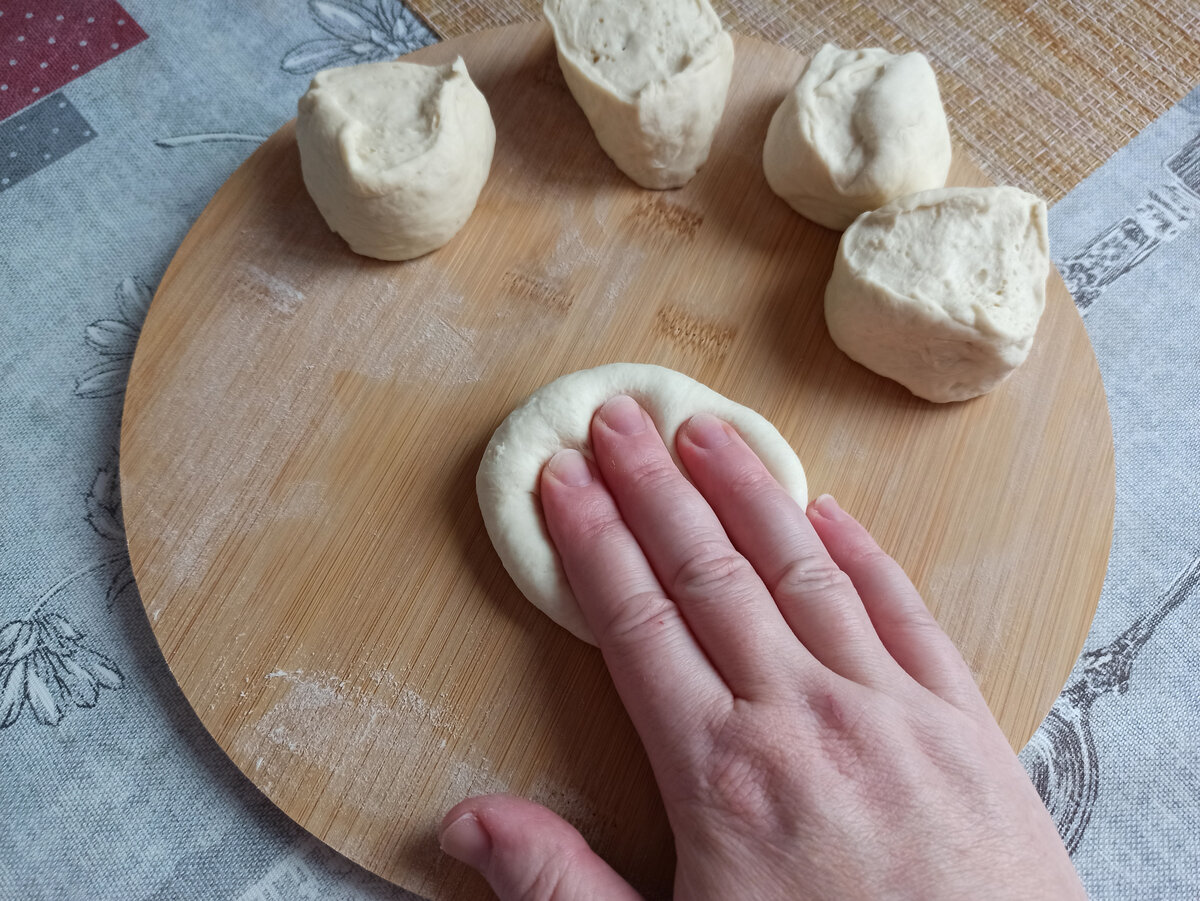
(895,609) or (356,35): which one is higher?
(895,609)

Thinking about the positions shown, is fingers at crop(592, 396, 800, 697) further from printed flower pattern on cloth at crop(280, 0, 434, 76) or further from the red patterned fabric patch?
the red patterned fabric patch

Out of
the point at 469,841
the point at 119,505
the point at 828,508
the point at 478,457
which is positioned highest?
the point at 828,508

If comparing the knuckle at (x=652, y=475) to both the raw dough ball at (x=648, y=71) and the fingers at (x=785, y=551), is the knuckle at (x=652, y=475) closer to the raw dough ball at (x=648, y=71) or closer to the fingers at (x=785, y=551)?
the fingers at (x=785, y=551)

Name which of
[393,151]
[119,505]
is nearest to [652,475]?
[393,151]

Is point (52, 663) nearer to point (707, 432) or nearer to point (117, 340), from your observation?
point (117, 340)

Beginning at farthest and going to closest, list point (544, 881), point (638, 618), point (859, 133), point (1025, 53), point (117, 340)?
point (1025, 53) → point (117, 340) → point (859, 133) → point (638, 618) → point (544, 881)

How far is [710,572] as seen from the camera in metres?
1.11

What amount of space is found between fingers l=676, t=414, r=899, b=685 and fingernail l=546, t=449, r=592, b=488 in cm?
15

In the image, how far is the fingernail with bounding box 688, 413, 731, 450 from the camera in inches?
48.9

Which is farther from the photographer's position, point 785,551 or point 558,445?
point 558,445

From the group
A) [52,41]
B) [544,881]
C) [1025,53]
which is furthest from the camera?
[1025,53]

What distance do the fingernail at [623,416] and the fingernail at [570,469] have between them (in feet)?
0.23

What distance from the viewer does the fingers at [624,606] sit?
1.07 metres

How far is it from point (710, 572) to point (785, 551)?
121 mm
